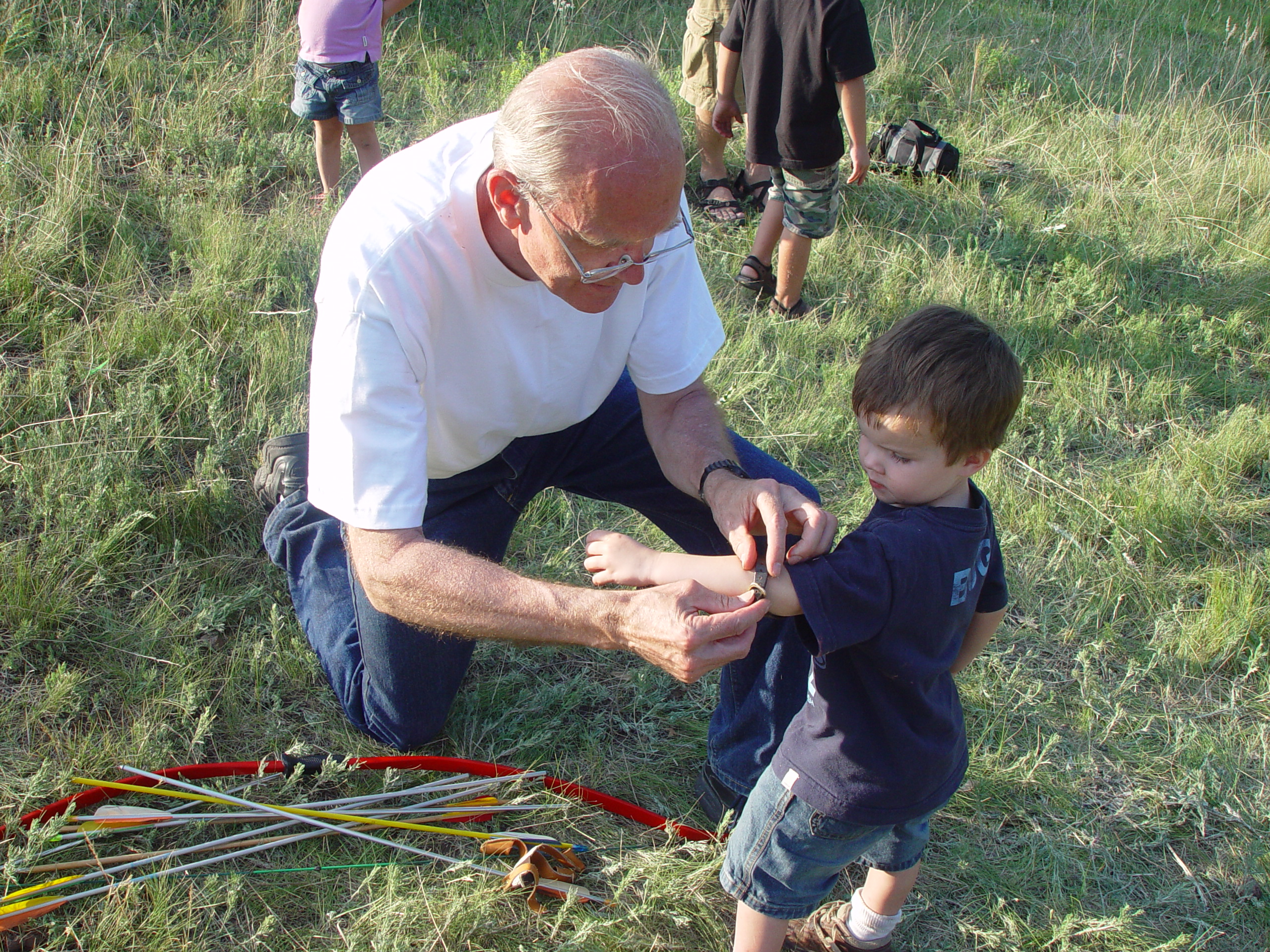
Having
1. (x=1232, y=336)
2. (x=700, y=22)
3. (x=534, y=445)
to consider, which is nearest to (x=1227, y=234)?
(x=1232, y=336)

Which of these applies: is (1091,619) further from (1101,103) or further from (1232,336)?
(1101,103)

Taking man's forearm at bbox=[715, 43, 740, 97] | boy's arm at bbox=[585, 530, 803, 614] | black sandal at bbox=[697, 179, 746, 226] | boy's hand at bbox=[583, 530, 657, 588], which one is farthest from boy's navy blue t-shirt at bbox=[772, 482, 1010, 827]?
black sandal at bbox=[697, 179, 746, 226]

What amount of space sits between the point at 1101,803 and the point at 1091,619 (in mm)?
735

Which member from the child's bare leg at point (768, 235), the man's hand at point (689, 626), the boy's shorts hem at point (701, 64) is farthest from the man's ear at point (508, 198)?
the boy's shorts hem at point (701, 64)

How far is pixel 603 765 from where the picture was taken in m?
2.65

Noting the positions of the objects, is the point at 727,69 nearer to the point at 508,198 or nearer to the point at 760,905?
the point at 508,198

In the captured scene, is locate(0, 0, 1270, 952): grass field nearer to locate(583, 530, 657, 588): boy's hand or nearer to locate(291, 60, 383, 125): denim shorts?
locate(291, 60, 383, 125): denim shorts

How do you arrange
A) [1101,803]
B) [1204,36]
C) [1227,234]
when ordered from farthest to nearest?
1. [1204,36]
2. [1227,234]
3. [1101,803]

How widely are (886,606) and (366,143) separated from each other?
400cm

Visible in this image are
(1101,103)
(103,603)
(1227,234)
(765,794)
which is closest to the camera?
(765,794)

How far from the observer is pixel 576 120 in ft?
6.00

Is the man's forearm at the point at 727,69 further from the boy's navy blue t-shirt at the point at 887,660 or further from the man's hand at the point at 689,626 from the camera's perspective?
the man's hand at the point at 689,626

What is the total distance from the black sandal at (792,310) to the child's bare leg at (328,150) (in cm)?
229

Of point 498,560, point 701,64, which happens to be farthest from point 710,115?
point 498,560
